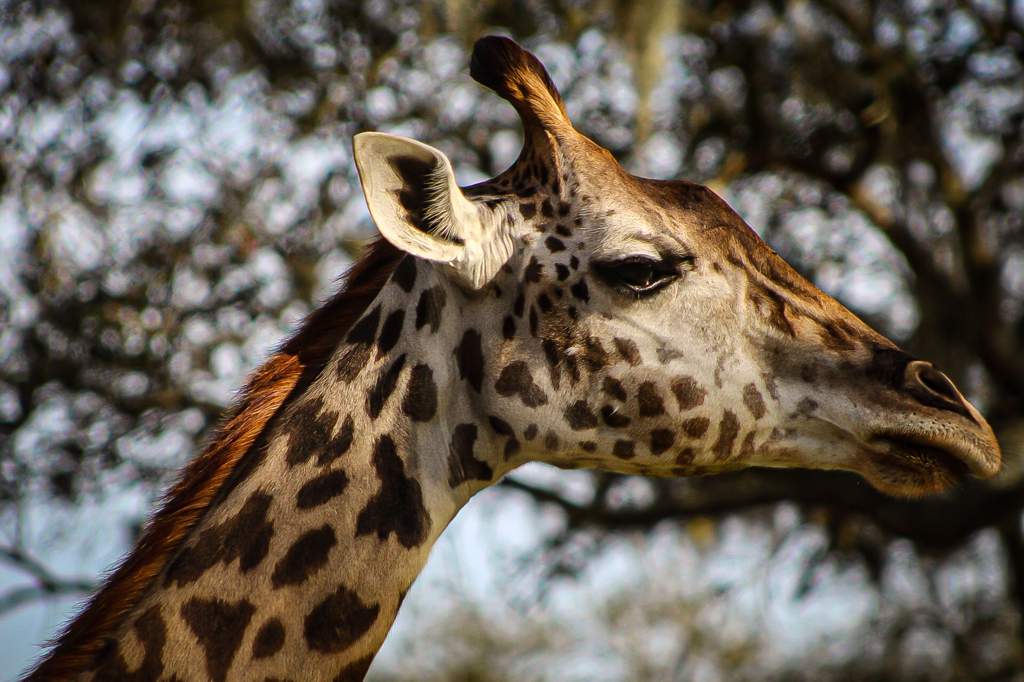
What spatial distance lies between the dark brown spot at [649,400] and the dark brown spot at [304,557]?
0.83 metres

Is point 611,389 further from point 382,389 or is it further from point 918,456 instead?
point 918,456

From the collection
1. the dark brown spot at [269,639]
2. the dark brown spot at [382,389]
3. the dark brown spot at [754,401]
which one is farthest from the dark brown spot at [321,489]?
the dark brown spot at [754,401]

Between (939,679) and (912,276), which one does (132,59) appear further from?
(939,679)

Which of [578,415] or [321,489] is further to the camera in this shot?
[578,415]

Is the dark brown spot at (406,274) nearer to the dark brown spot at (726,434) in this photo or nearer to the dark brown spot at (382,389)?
the dark brown spot at (382,389)

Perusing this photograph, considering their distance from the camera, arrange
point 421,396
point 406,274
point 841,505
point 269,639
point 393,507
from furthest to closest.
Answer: point 841,505 → point 406,274 → point 421,396 → point 393,507 → point 269,639

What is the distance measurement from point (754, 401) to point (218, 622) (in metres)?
1.41

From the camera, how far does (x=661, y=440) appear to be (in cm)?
296

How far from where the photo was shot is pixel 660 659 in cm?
1307

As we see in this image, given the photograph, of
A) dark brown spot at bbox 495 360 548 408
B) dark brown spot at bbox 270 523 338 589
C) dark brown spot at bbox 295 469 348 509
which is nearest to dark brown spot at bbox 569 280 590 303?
dark brown spot at bbox 495 360 548 408

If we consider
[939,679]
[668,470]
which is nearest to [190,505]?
[668,470]

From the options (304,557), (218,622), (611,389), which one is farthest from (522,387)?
(218,622)

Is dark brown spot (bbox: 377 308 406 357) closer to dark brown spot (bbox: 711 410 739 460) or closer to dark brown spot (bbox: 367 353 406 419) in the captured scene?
dark brown spot (bbox: 367 353 406 419)

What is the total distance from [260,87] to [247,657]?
6.79 metres
